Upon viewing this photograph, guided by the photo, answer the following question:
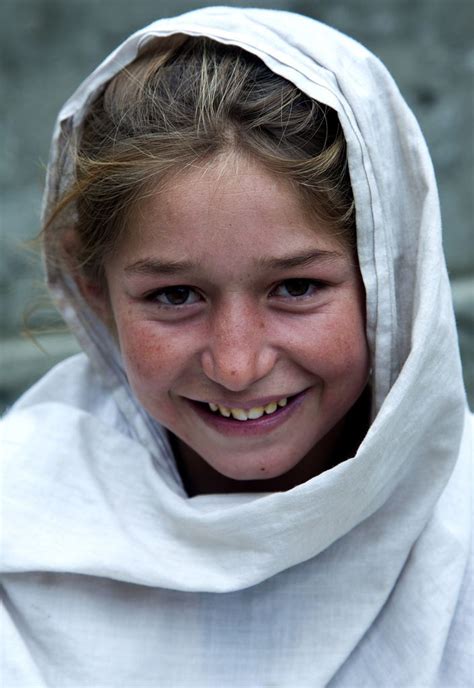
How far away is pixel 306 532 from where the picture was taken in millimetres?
1514

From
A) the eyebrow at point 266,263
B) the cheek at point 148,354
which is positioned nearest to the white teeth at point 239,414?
the cheek at point 148,354

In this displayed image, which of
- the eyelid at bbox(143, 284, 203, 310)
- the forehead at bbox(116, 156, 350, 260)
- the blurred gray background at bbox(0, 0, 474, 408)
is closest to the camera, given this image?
the forehead at bbox(116, 156, 350, 260)

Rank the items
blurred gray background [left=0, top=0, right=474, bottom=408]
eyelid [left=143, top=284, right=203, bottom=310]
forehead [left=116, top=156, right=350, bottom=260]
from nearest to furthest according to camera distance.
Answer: forehead [left=116, top=156, right=350, bottom=260] → eyelid [left=143, top=284, right=203, bottom=310] → blurred gray background [left=0, top=0, right=474, bottom=408]

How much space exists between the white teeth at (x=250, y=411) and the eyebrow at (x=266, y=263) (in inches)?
8.6

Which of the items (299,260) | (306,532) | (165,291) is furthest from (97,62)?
(306,532)

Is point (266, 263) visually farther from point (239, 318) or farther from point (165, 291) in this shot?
point (165, 291)

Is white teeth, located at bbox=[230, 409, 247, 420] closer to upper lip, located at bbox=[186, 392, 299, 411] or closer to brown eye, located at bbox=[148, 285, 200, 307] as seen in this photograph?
upper lip, located at bbox=[186, 392, 299, 411]

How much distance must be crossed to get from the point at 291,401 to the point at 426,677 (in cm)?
44

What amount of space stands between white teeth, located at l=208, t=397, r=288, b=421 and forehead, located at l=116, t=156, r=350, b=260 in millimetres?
254

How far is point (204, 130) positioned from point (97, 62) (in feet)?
6.20

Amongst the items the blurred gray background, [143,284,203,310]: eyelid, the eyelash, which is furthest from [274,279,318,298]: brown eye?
the blurred gray background

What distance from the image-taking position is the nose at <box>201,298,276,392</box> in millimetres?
1433

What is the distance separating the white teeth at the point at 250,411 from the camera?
156 cm

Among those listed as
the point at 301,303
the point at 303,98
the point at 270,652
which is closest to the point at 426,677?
the point at 270,652
